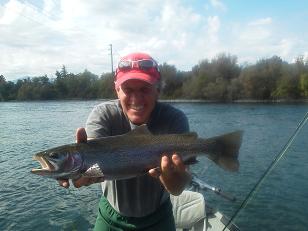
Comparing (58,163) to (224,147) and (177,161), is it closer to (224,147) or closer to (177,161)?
(177,161)

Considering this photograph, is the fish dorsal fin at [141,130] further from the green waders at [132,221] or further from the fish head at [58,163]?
the green waders at [132,221]

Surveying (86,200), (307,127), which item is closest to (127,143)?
(86,200)

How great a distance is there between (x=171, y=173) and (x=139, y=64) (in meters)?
1.07

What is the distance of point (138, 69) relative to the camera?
3.57m

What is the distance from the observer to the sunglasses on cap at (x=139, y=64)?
3.59 metres

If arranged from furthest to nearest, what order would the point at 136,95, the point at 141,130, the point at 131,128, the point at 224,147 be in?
the point at 224,147 < the point at 131,128 < the point at 136,95 < the point at 141,130

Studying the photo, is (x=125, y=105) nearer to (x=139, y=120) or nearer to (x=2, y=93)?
(x=139, y=120)

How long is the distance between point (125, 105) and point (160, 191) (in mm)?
895

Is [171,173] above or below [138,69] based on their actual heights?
below

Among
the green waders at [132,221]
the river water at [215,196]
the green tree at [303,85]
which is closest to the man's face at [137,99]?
the green waders at [132,221]

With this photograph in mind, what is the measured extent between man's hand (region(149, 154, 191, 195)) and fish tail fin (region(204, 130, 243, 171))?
0.40 meters

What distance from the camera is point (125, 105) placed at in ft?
11.5

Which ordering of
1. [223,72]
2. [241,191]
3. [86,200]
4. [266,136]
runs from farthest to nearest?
[223,72] → [266,136] → [241,191] → [86,200]

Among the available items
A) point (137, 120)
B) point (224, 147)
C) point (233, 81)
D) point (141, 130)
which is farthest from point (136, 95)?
point (233, 81)
